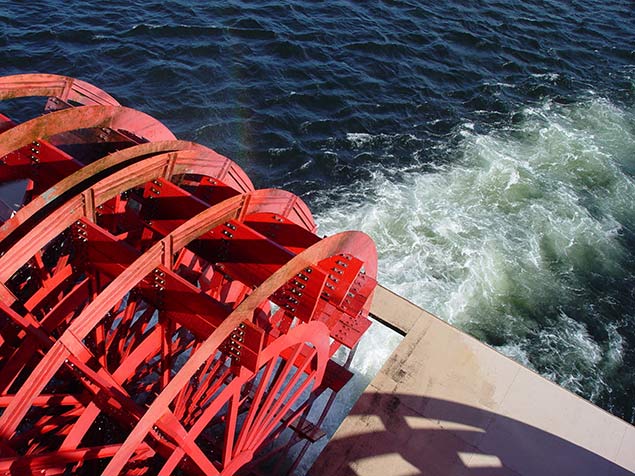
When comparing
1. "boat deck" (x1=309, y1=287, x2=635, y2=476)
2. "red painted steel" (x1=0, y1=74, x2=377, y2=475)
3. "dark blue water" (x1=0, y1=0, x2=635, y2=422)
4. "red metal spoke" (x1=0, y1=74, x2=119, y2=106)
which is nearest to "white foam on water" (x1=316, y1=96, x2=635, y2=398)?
"dark blue water" (x1=0, y1=0, x2=635, y2=422)

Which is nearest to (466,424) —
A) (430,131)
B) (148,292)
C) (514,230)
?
(148,292)

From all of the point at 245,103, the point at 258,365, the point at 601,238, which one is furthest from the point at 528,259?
the point at 258,365

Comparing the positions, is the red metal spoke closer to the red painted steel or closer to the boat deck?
the red painted steel

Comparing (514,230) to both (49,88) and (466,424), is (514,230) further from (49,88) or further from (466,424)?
(49,88)

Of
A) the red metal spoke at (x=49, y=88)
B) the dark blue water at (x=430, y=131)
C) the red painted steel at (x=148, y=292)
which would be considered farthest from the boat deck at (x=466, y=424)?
the red metal spoke at (x=49, y=88)

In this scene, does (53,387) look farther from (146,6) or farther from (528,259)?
(146,6)
